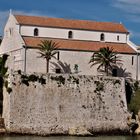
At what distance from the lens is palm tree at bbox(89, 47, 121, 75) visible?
5409 cm

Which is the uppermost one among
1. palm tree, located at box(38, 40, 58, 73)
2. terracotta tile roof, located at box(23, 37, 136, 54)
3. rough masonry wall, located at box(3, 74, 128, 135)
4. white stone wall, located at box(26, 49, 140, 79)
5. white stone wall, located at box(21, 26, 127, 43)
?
white stone wall, located at box(21, 26, 127, 43)

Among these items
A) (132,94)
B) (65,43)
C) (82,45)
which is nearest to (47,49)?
(65,43)

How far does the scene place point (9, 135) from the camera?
45.2 m

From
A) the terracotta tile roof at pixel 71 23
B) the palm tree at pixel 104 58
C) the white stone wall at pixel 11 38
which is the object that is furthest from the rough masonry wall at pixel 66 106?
the terracotta tile roof at pixel 71 23

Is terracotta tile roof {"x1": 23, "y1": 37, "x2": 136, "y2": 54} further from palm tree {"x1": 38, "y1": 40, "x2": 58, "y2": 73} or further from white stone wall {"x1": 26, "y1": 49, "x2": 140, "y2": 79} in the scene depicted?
palm tree {"x1": 38, "y1": 40, "x2": 58, "y2": 73}

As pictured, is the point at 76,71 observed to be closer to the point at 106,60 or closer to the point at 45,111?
the point at 106,60

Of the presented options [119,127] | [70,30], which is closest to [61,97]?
[119,127]

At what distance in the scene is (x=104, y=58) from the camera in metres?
54.4

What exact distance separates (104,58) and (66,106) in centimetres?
808

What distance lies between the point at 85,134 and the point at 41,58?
10.7 meters

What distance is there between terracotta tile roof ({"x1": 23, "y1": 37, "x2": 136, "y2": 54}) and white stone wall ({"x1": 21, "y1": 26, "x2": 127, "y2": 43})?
592 millimetres

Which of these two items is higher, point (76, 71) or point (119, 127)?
point (76, 71)

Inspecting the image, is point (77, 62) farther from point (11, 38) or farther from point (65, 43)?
point (11, 38)

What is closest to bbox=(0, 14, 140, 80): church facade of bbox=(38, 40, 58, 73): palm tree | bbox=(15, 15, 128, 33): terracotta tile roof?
bbox=(15, 15, 128, 33): terracotta tile roof
